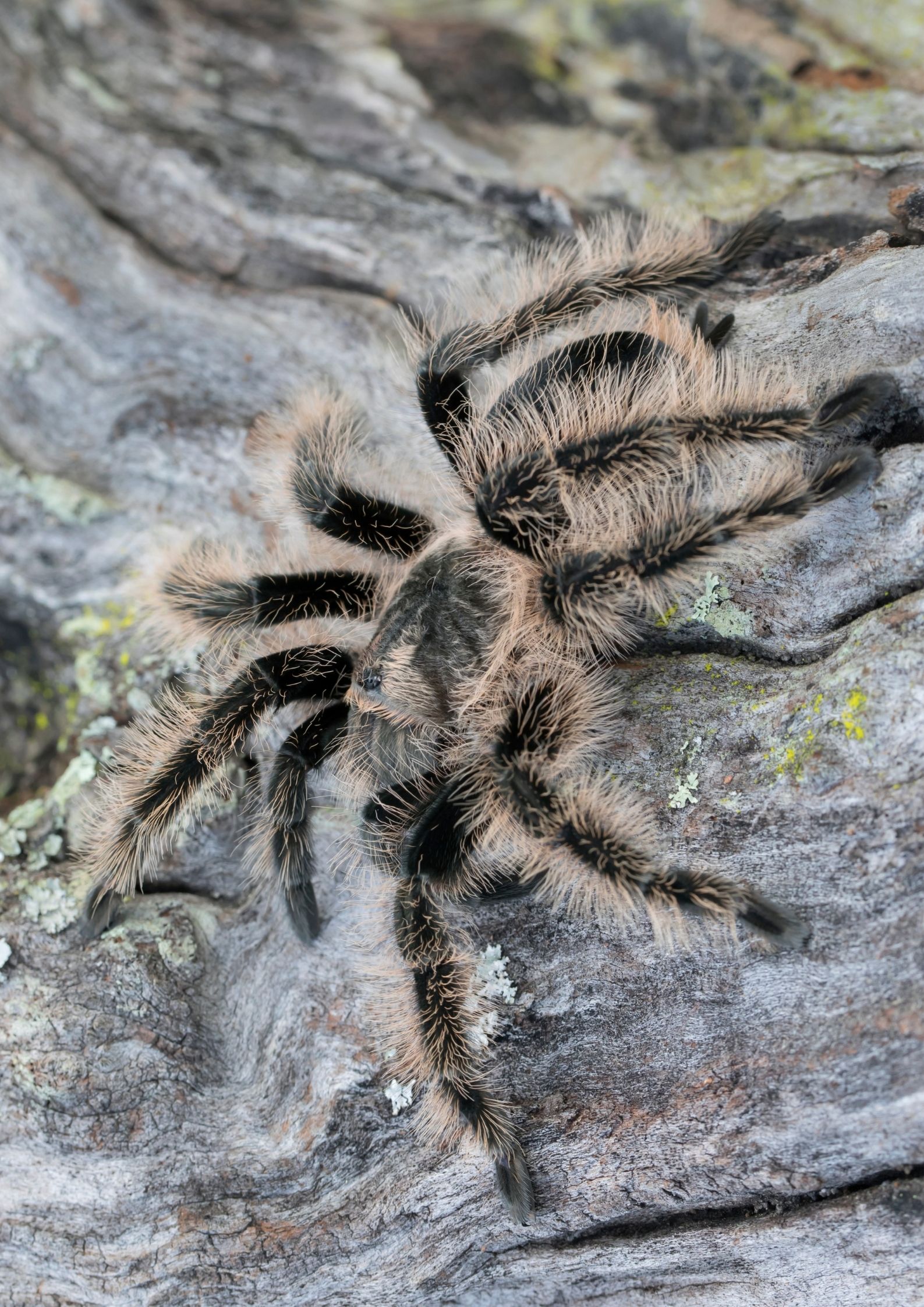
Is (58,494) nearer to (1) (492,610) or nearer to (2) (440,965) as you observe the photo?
(1) (492,610)

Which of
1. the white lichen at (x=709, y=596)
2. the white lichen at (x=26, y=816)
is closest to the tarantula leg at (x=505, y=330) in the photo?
the white lichen at (x=709, y=596)

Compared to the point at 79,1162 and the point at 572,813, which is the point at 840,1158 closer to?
the point at 572,813

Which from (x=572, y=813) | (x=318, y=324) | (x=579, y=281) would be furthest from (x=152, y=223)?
(x=572, y=813)

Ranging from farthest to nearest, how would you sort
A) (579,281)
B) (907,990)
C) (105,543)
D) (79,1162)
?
1. (105,543)
2. (579,281)
3. (79,1162)
4. (907,990)

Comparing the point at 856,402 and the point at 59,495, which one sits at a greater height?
the point at 856,402

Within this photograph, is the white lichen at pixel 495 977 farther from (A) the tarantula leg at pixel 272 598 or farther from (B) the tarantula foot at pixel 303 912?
(A) the tarantula leg at pixel 272 598

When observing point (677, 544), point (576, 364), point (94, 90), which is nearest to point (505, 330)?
point (576, 364)

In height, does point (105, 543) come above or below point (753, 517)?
below
